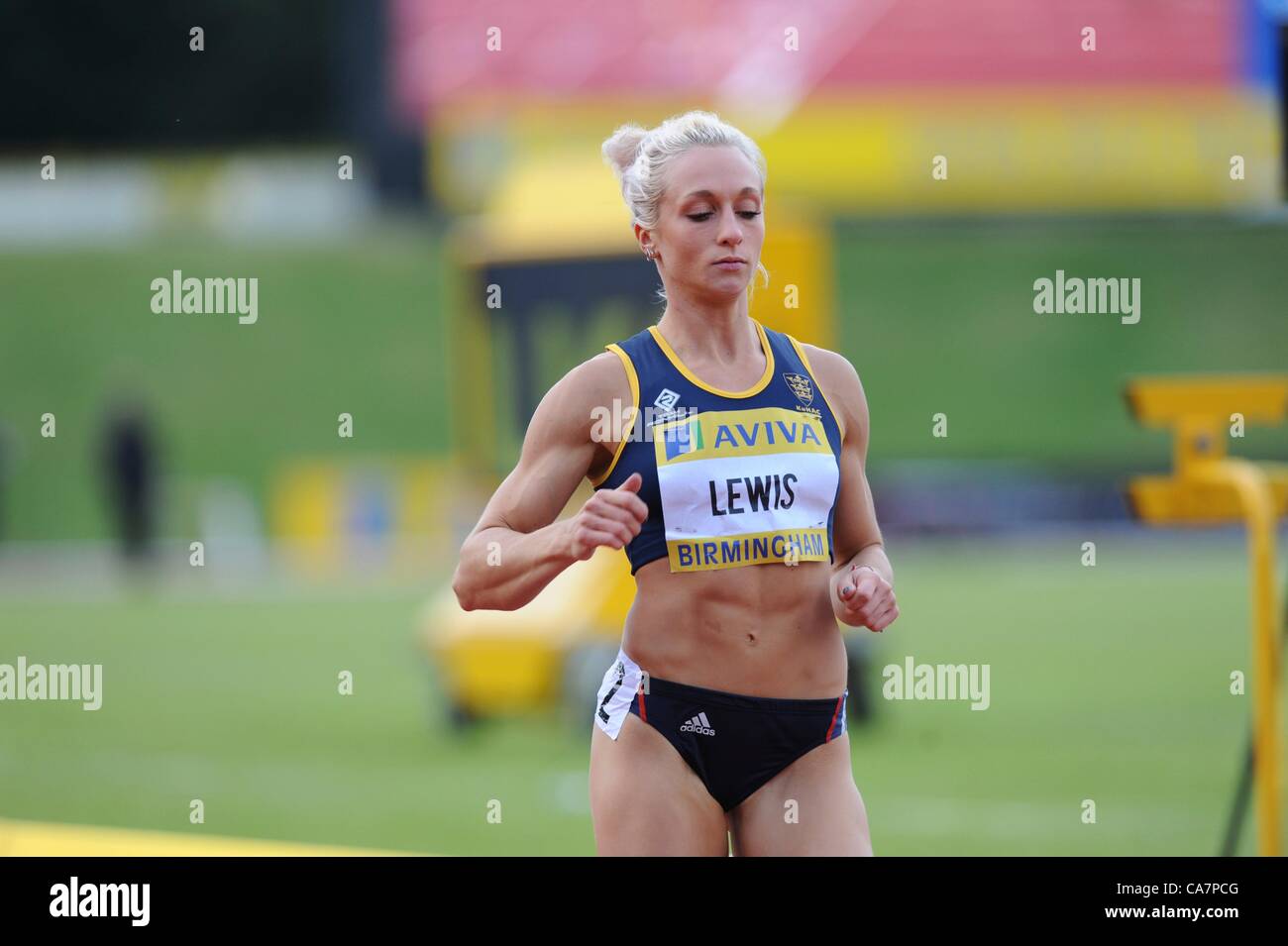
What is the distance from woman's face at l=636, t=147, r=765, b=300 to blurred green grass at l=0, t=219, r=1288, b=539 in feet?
88.6

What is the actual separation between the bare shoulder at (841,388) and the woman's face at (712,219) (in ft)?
0.93

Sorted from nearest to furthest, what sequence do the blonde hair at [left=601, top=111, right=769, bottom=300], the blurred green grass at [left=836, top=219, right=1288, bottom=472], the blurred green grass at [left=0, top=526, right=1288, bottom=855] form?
the blonde hair at [left=601, top=111, right=769, bottom=300]
the blurred green grass at [left=0, top=526, right=1288, bottom=855]
the blurred green grass at [left=836, top=219, right=1288, bottom=472]

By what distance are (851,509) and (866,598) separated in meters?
0.37

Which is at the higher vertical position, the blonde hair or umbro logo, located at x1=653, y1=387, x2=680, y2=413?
the blonde hair

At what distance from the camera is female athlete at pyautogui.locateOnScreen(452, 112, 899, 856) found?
3.74 m

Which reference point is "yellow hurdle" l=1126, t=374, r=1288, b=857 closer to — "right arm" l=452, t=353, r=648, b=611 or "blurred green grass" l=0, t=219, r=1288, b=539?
"right arm" l=452, t=353, r=648, b=611

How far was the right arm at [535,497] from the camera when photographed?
3676 mm

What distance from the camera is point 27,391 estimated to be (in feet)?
110

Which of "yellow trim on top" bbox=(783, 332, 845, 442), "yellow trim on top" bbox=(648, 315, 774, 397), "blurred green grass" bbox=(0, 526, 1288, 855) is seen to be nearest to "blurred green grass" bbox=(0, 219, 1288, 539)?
"blurred green grass" bbox=(0, 526, 1288, 855)

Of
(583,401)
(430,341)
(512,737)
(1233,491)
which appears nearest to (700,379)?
(583,401)

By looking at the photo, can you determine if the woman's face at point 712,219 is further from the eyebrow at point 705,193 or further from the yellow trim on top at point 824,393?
the yellow trim on top at point 824,393

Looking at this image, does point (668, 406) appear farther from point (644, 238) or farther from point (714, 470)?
point (644, 238)

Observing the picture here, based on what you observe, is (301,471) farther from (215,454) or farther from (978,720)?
(978,720)

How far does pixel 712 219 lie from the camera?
3.76m
